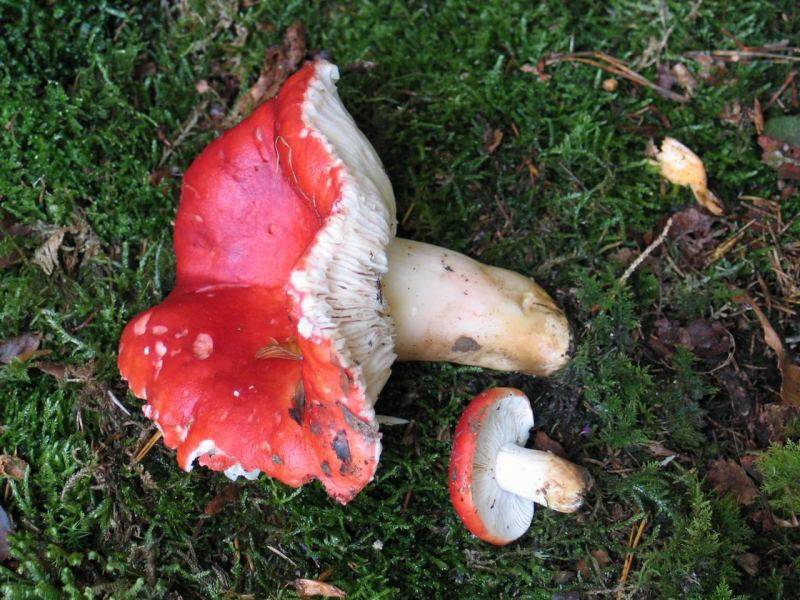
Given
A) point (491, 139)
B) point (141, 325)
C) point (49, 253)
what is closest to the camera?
point (141, 325)

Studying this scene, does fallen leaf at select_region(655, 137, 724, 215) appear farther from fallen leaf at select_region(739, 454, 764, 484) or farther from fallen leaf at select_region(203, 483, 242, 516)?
fallen leaf at select_region(203, 483, 242, 516)

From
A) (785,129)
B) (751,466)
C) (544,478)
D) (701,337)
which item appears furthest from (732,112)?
(544,478)

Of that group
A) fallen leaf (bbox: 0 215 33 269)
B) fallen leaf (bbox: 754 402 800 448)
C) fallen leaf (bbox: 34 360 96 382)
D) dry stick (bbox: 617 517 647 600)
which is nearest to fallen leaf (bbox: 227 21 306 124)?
fallen leaf (bbox: 0 215 33 269)

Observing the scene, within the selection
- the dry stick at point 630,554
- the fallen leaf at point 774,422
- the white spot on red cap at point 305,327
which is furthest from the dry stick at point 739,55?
the white spot on red cap at point 305,327

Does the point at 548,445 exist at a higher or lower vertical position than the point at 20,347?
lower

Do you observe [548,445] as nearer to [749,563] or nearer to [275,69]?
[749,563]

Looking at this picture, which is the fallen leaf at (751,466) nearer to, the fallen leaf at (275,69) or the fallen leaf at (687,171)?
the fallen leaf at (687,171)

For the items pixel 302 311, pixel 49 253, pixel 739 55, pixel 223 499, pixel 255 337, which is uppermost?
pixel 739 55
